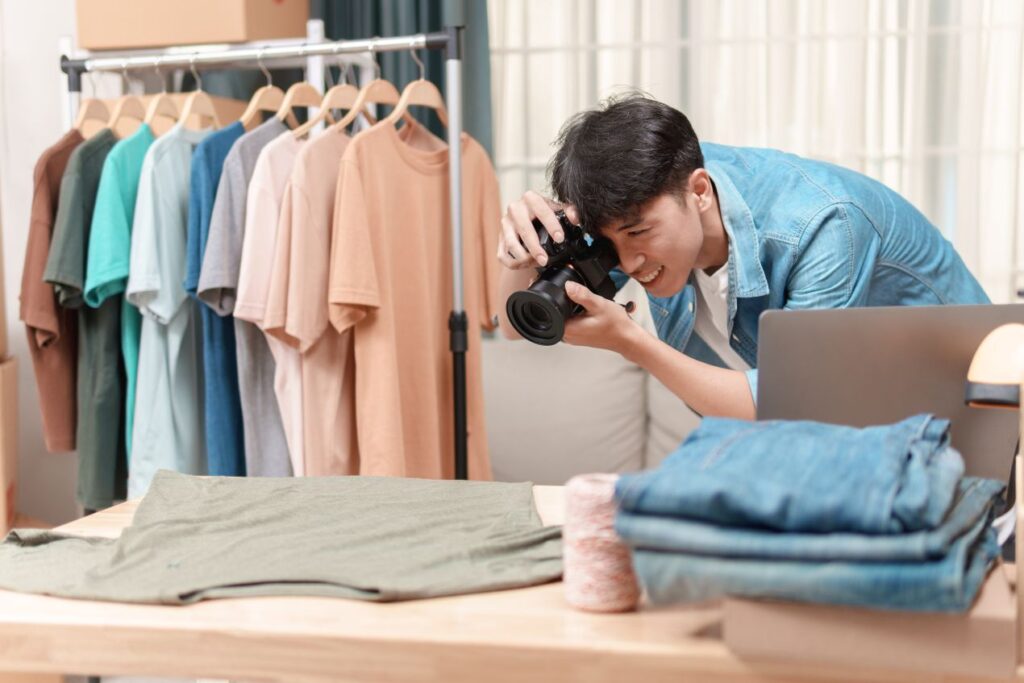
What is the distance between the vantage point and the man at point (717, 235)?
1.33m

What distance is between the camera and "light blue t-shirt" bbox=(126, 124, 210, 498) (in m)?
2.13

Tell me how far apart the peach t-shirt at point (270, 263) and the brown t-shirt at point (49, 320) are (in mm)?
451

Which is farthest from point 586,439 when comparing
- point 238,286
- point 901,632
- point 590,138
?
point 901,632

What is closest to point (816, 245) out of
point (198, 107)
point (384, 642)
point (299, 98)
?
point (384, 642)

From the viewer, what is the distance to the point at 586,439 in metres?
2.71

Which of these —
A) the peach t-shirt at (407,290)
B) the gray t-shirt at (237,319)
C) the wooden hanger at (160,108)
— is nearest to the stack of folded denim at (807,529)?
the peach t-shirt at (407,290)

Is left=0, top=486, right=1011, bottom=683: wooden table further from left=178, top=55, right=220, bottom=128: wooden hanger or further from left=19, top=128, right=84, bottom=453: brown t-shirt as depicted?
left=178, top=55, right=220, bottom=128: wooden hanger

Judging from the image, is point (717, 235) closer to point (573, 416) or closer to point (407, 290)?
point (407, 290)

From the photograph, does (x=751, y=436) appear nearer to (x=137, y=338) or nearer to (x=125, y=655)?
(x=125, y=655)

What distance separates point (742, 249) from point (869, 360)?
21.0 inches

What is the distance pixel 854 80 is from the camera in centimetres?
264

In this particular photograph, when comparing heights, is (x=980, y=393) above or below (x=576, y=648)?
above

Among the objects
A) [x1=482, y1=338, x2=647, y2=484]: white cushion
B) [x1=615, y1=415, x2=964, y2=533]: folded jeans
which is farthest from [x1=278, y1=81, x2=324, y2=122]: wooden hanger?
[x1=615, y1=415, x2=964, y2=533]: folded jeans

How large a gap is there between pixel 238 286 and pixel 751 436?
1.48 metres
